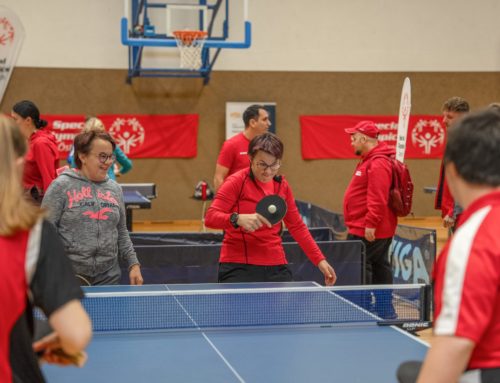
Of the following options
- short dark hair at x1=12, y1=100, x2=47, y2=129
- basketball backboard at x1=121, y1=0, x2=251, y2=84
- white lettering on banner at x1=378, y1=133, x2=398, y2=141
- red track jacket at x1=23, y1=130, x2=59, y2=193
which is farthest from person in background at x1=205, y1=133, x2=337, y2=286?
white lettering on banner at x1=378, y1=133, x2=398, y2=141

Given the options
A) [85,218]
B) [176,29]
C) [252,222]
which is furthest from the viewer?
[176,29]

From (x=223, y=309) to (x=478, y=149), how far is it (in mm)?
2338

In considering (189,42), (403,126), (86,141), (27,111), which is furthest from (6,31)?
(86,141)

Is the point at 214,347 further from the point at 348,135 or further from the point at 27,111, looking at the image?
the point at 348,135

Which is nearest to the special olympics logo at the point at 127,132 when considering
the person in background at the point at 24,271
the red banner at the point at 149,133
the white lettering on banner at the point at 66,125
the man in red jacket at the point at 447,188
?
the red banner at the point at 149,133

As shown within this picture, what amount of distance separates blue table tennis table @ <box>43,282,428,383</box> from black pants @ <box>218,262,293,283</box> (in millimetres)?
268

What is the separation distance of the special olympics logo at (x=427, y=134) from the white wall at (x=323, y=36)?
113 centimetres

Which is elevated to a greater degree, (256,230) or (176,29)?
(176,29)

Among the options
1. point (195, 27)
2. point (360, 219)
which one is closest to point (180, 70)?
point (195, 27)

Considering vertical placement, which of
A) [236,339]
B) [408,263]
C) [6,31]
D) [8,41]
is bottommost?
[408,263]

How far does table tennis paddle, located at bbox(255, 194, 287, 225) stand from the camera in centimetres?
434

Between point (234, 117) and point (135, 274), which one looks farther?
point (234, 117)

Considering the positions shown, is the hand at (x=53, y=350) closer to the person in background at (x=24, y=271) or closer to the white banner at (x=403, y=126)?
the person in background at (x=24, y=271)

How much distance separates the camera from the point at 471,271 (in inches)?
63.7
